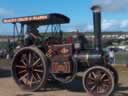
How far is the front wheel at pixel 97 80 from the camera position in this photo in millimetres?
11477

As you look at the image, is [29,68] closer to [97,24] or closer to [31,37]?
[31,37]

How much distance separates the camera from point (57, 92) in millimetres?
12477

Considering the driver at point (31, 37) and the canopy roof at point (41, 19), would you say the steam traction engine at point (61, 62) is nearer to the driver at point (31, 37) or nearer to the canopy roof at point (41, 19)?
the canopy roof at point (41, 19)

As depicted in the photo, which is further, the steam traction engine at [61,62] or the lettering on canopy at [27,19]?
the lettering on canopy at [27,19]

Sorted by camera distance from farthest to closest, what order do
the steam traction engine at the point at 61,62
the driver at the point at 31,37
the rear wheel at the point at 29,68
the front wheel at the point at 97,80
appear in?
the driver at the point at 31,37, the rear wheel at the point at 29,68, the steam traction engine at the point at 61,62, the front wheel at the point at 97,80

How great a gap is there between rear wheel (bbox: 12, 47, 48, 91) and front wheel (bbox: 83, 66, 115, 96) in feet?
4.62

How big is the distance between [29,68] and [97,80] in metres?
2.43

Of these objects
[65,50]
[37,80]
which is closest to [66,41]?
[65,50]

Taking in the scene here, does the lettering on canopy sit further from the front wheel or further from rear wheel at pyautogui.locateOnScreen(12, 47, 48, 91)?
the front wheel

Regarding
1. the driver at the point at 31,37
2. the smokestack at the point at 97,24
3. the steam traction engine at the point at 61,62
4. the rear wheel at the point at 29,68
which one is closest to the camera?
the steam traction engine at the point at 61,62

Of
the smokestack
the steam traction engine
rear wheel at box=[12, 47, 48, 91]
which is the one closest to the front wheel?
the steam traction engine

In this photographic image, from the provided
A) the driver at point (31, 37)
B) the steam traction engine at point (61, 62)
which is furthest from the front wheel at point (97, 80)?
the driver at point (31, 37)

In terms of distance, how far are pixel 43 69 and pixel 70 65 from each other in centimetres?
89

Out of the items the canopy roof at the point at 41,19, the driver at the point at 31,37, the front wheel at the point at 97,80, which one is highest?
the canopy roof at the point at 41,19
